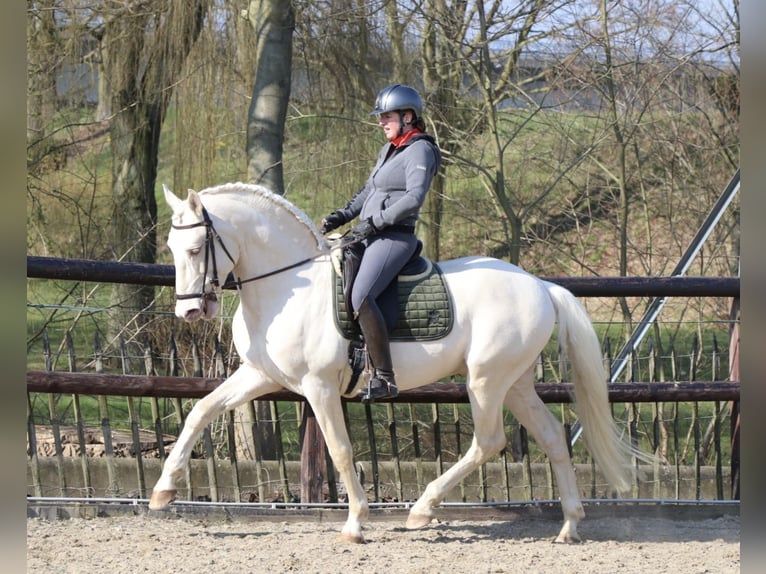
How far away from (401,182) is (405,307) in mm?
668

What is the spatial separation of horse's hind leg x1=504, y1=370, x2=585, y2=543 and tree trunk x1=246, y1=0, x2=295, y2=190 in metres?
3.51

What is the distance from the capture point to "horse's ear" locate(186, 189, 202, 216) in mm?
4922

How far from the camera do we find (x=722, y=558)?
5.26 metres

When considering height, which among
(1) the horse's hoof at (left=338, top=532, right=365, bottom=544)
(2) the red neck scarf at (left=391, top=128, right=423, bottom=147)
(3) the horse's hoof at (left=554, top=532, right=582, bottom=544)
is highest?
(2) the red neck scarf at (left=391, top=128, right=423, bottom=147)

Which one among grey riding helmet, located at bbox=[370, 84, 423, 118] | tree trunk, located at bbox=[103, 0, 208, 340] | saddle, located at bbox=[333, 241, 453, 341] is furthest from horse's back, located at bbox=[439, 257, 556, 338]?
tree trunk, located at bbox=[103, 0, 208, 340]

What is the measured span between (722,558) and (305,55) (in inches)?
226

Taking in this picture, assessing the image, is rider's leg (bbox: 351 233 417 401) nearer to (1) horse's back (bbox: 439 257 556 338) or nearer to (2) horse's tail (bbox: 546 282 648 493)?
(1) horse's back (bbox: 439 257 556 338)

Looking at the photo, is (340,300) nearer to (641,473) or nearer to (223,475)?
(223,475)

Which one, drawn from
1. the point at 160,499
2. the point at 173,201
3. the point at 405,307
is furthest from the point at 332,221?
the point at 160,499

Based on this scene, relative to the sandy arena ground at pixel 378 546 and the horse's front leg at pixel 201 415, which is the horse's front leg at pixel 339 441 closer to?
the sandy arena ground at pixel 378 546

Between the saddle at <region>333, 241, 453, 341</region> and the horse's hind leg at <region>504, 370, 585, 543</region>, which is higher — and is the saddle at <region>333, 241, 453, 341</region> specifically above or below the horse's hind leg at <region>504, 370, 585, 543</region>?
above

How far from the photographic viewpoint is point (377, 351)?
5.10m
